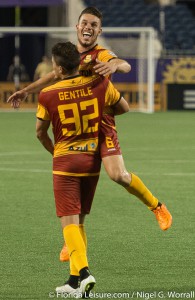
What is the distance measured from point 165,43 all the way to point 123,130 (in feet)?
51.6

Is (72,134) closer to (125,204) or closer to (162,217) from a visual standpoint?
(162,217)

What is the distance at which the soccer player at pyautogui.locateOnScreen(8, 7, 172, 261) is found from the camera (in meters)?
8.38

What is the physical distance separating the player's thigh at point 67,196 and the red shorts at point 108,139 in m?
0.54

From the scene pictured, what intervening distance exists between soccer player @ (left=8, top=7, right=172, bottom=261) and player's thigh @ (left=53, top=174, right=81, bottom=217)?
55 centimetres

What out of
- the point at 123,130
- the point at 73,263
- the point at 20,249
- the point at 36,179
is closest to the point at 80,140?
the point at 73,263

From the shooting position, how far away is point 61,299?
7.62m

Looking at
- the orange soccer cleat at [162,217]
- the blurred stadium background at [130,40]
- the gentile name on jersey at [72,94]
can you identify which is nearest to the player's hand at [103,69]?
the gentile name on jersey at [72,94]

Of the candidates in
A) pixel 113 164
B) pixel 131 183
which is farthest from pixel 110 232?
pixel 113 164

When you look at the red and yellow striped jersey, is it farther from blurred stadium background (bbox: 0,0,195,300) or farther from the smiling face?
the smiling face

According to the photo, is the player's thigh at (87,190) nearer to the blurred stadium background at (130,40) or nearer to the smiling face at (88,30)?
the smiling face at (88,30)

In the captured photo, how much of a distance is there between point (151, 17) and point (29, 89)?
35.6m

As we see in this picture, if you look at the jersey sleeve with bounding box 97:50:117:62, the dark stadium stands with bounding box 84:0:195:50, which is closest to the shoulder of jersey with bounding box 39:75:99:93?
the jersey sleeve with bounding box 97:50:117:62

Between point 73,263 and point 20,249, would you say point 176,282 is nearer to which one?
point 73,263

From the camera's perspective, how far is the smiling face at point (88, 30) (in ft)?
30.2
